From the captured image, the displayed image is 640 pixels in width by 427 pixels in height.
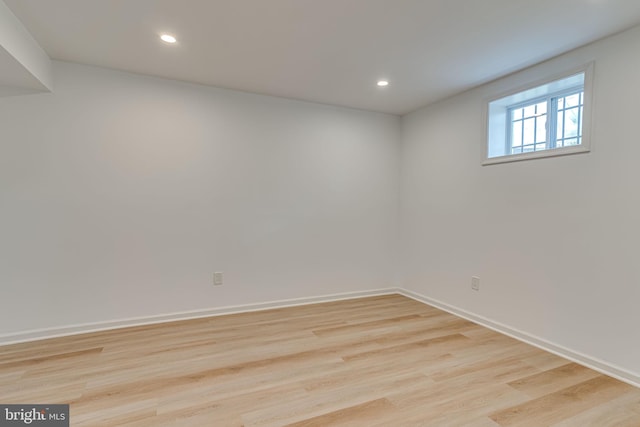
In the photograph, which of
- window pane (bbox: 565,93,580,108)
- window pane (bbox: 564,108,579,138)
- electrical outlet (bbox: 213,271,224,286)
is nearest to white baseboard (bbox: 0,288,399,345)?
electrical outlet (bbox: 213,271,224,286)

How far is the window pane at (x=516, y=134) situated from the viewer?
2.98 metres

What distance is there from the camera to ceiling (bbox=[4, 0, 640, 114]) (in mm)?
1883

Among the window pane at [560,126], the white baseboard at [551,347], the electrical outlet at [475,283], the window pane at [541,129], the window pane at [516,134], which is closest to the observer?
the white baseboard at [551,347]

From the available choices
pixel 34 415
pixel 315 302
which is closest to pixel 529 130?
pixel 315 302

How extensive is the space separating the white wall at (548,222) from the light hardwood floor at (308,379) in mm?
315

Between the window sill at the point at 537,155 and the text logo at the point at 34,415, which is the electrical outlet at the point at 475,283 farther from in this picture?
the text logo at the point at 34,415

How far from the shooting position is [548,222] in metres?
2.53

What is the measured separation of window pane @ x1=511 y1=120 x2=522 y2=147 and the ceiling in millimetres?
526

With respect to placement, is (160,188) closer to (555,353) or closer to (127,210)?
(127,210)

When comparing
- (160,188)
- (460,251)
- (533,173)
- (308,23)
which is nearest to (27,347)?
(160,188)

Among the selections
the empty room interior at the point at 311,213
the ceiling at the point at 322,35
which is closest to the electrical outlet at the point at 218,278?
the empty room interior at the point at 311,213

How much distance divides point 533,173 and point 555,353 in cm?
143

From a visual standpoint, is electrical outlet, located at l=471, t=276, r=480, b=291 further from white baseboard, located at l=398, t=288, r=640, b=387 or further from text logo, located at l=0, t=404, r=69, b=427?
text logo, located at l=0, t=404, r=69, b=427

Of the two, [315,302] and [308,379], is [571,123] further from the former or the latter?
[315,302]
